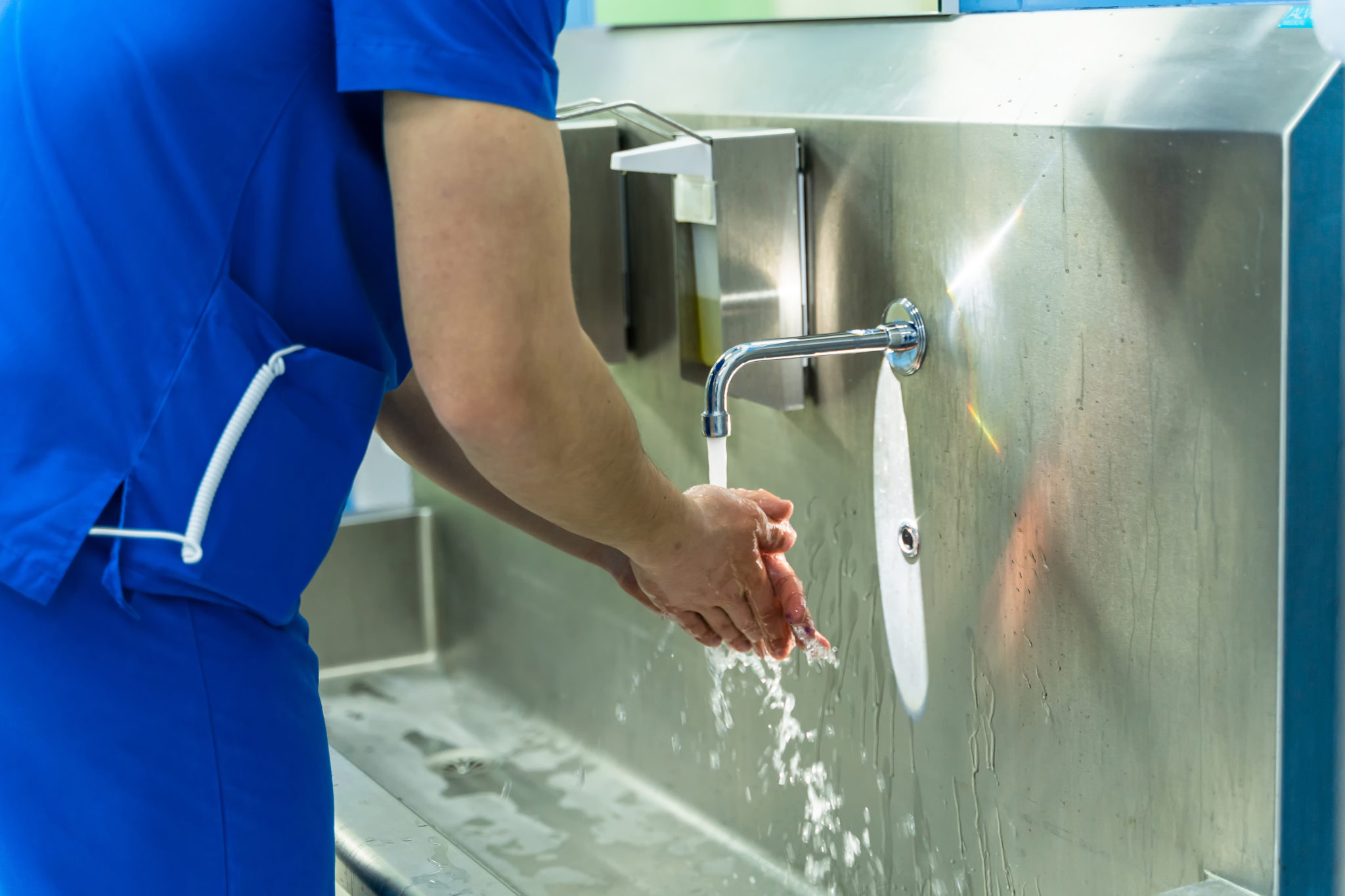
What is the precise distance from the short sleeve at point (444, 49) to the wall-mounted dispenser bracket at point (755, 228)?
45 cm

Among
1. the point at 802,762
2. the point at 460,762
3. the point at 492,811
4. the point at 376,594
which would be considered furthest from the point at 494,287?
the point at 376,594

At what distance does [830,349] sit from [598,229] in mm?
456

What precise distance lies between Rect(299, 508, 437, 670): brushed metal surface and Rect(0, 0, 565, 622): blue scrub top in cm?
107

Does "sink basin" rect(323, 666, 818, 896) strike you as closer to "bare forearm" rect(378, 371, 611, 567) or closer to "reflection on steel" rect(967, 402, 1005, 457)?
"bare forearm" rect(378, 371, 611, 567)

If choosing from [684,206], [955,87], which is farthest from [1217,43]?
[684,206]

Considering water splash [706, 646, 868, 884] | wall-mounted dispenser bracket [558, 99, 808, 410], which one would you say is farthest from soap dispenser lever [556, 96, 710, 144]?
water splash [706, 646, 868, 884]

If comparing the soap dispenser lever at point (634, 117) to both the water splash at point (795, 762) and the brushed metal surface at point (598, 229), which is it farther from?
the water splash at point (795, 762)

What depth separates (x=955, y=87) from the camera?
0.98m

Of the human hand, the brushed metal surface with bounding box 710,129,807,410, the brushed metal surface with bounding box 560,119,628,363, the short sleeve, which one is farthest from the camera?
the brushed metal surface with bounding box 560,119,628,363

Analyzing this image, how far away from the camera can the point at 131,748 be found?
0.74m

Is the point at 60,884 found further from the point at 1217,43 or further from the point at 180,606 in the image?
the point at 1217,43

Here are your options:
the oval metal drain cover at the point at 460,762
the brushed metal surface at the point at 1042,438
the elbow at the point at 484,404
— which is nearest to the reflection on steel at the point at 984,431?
the brushed metal surface at the point at 1042,438

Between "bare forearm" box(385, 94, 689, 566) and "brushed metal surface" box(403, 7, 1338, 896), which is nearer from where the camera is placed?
"bare forearm" box(385, 94, 689, 566)

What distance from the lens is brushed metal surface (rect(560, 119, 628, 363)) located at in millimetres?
1392
